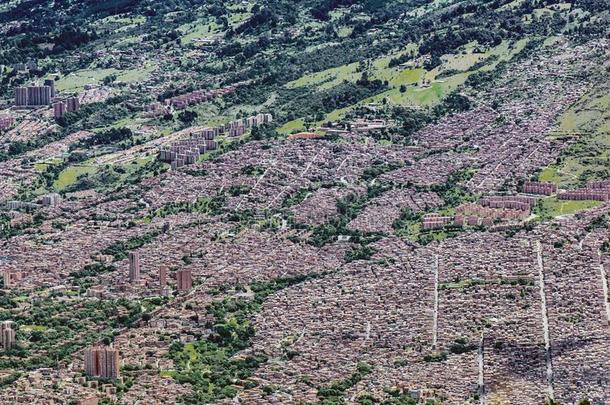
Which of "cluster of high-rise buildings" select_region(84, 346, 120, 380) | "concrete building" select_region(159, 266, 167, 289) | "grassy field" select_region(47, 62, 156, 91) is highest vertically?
"cluster of high-rise buildings" select_region(84, 346, 120, 380)

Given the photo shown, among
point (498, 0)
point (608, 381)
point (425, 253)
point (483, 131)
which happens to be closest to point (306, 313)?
point (425, 253)

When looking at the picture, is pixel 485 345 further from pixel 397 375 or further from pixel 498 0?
pixel 498 0

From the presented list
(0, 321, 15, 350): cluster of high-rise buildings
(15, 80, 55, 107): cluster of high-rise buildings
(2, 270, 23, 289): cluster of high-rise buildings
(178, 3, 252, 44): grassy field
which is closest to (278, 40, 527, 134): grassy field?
(15, 80, 55, 107): cluster of high-rise buildings

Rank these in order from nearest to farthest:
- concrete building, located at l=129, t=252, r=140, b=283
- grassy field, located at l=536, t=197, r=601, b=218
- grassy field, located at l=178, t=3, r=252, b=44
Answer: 1. concrete building, located at l=129, t=252, r=140, b=283
2. grassy field, located at l=536, t=197, r=601, b=218
3. grassy field, located at l=178, t=3, r=252, b=44

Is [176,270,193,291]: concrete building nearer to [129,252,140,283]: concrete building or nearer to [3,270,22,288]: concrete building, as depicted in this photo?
[129,252,140,283]: concrete building

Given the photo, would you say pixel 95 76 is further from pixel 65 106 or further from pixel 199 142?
pixel 199 142

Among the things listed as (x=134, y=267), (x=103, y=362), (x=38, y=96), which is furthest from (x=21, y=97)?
(x=103, y=362)
